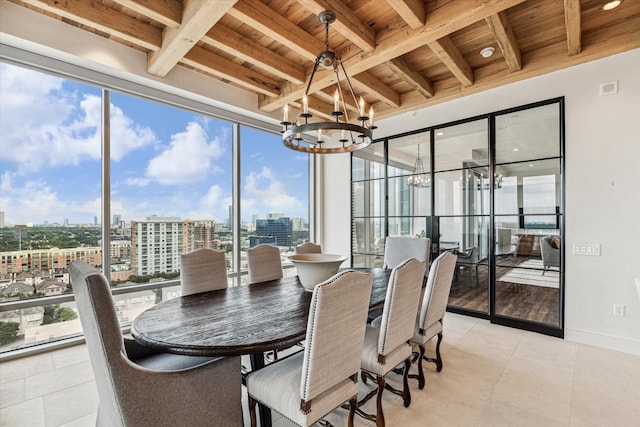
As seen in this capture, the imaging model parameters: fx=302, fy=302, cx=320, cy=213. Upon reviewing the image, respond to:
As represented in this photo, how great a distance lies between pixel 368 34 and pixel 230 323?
267 cm

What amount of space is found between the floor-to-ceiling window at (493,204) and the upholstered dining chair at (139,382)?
343 cm

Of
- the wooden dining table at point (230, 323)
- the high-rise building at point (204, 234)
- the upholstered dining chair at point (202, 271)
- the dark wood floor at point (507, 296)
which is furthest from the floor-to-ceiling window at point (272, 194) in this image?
the dark wood floor at point (507, 296)

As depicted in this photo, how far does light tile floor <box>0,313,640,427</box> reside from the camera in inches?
77.6

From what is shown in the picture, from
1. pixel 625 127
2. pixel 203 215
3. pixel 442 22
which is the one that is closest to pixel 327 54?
pixel 442 22

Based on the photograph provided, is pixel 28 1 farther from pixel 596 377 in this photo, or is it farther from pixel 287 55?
pixel 596 377

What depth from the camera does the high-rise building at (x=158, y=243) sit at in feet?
11.4

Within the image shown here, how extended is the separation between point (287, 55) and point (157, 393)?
10.8 ft

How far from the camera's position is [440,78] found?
3.96 m

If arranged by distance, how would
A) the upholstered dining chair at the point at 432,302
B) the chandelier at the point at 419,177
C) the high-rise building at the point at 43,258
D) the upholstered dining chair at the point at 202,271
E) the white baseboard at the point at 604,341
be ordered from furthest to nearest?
the chandelier at the point at 419,177 < the white baseboard at the point at 604,341 < the high-rise building at the point at 43,258 < the upholstered dining chair at the point at 202,271 < the upholstered dining chair at the point at 432,302

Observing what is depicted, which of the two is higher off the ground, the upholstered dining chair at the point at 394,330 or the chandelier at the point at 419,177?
the chandelier at the point at 419,177

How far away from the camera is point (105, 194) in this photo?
321cm

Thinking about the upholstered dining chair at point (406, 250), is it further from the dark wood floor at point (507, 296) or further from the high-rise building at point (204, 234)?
the high-rise building at point (204, 234)

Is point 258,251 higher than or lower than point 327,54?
lower

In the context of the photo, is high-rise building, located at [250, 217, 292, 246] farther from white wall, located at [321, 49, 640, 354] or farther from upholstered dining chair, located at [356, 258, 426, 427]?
white wall, located at [321, 49, 640, 354]
